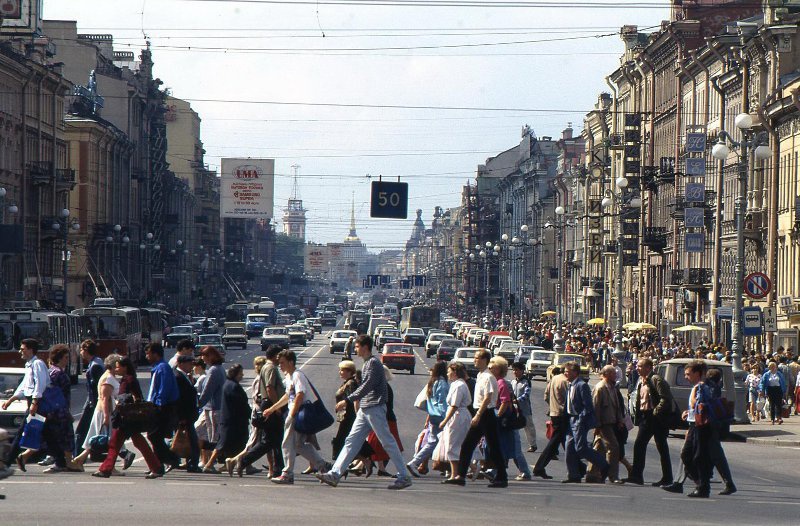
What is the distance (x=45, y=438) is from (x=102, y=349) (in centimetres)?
3858

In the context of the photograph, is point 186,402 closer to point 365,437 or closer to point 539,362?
point 365,437

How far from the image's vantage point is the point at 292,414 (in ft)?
59.9

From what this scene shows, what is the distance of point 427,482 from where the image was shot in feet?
64.7

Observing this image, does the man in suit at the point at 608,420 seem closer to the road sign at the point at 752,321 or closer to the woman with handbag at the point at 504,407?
the woman with handbag at the point at 504,407

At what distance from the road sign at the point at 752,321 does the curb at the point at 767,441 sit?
4505 millimetres

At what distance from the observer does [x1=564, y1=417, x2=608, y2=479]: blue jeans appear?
19.7m

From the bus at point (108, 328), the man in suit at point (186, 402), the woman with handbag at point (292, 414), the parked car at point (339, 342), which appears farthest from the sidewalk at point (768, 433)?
the parked car at point (339, 342)

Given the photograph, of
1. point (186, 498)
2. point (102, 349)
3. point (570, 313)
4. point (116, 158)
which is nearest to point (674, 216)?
point (102, 349)

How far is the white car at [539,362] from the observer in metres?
56.7

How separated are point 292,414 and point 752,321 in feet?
63.6

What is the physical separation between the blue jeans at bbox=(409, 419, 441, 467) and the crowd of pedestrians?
24 mm

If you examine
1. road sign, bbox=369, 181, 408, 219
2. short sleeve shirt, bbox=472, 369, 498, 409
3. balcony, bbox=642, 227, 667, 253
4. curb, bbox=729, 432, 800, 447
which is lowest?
curb, bbox=729, 432, 800, 447

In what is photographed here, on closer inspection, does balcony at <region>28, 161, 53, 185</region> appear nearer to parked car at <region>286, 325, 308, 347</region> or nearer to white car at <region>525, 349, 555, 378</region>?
parked car at <region>286, 325, 308, 347</region>

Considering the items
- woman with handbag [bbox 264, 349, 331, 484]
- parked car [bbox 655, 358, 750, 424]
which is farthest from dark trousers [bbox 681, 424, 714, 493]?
parked car [bbox 655, 358, 750, 424]
